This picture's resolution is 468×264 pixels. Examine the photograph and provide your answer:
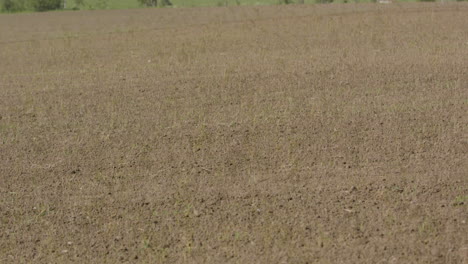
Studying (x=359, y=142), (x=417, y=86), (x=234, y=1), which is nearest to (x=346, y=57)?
(x=417, y=86)

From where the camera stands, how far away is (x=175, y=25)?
23938mm

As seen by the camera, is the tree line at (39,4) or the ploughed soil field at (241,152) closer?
the ploughed soil field at (241,152)

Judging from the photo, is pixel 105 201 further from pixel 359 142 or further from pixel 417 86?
pixel 417 86

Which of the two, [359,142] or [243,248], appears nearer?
[243,248]

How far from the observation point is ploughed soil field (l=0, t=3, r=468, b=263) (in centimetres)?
752

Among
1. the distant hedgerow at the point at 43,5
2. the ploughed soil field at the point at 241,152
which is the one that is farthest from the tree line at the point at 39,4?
the ploughed soil field at the point at 241,152

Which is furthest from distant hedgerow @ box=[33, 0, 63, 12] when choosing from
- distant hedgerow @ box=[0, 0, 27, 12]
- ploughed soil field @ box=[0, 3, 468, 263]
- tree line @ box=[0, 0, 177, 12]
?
ploughed soil field @ box=[0, 3, 468, 263]

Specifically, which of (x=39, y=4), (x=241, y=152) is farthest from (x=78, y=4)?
(x=241, y=152)

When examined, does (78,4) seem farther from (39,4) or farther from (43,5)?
(39,4)

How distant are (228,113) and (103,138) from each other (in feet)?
6.08

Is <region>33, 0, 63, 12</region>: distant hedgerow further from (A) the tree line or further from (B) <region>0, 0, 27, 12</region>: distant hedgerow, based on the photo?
(B) <region>0, 0, 27, 12</region>: distant hedgerow

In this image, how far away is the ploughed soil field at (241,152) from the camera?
7.52m

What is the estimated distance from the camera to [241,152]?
33.2 feet

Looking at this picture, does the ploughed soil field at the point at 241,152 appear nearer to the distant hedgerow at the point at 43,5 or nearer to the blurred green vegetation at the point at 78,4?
the blurred green vegetation at the point at 78,4
